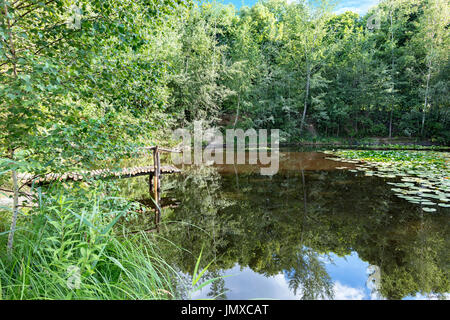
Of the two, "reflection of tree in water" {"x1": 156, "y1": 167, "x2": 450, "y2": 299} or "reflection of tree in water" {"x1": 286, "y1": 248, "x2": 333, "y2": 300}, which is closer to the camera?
"reflection of tree in water" {"x1": 286, "y1": 248, "x2": 333, "y2": 300}

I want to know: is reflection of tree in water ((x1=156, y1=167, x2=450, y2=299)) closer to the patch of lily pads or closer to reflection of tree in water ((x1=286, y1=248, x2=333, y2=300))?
reflection of tree in water ((x1=286, y1=248, x2=333, y2=300))

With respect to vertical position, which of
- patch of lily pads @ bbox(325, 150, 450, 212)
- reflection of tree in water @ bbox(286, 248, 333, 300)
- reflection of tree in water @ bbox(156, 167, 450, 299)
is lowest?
reflection of tree in water @ bbox(286, 248, 333, 300)

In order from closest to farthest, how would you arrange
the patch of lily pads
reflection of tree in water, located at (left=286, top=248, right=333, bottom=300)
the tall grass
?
the tall grass → reflection of tree in water, located at (left=286, top=248, right=333, bottom=300) → the patch of lily pads

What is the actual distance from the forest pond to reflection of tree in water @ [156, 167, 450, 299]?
1 cm

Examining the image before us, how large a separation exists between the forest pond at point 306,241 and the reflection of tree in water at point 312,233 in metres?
0.01

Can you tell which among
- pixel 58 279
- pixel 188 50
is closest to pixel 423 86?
pixel 188 50

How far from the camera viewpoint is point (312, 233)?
3883 millimetres

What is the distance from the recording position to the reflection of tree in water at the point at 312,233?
110 inches

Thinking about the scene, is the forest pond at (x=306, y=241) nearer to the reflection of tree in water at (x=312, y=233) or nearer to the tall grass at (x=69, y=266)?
the reflection of tree in water at (x=312, y=233)

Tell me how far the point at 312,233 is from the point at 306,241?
0.98 feet

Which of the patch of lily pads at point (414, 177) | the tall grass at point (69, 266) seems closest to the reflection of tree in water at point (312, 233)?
the patch of lily pads at point (414, 177)

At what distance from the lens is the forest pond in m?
2.63

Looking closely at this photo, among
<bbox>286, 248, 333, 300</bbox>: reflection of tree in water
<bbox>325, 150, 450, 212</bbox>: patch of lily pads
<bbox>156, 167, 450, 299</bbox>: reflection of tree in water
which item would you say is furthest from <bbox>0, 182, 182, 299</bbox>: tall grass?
<bbox>325, 150, 450, 212</bbox>: patch of lily pads

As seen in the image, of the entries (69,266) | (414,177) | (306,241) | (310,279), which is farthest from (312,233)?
(414,177)
